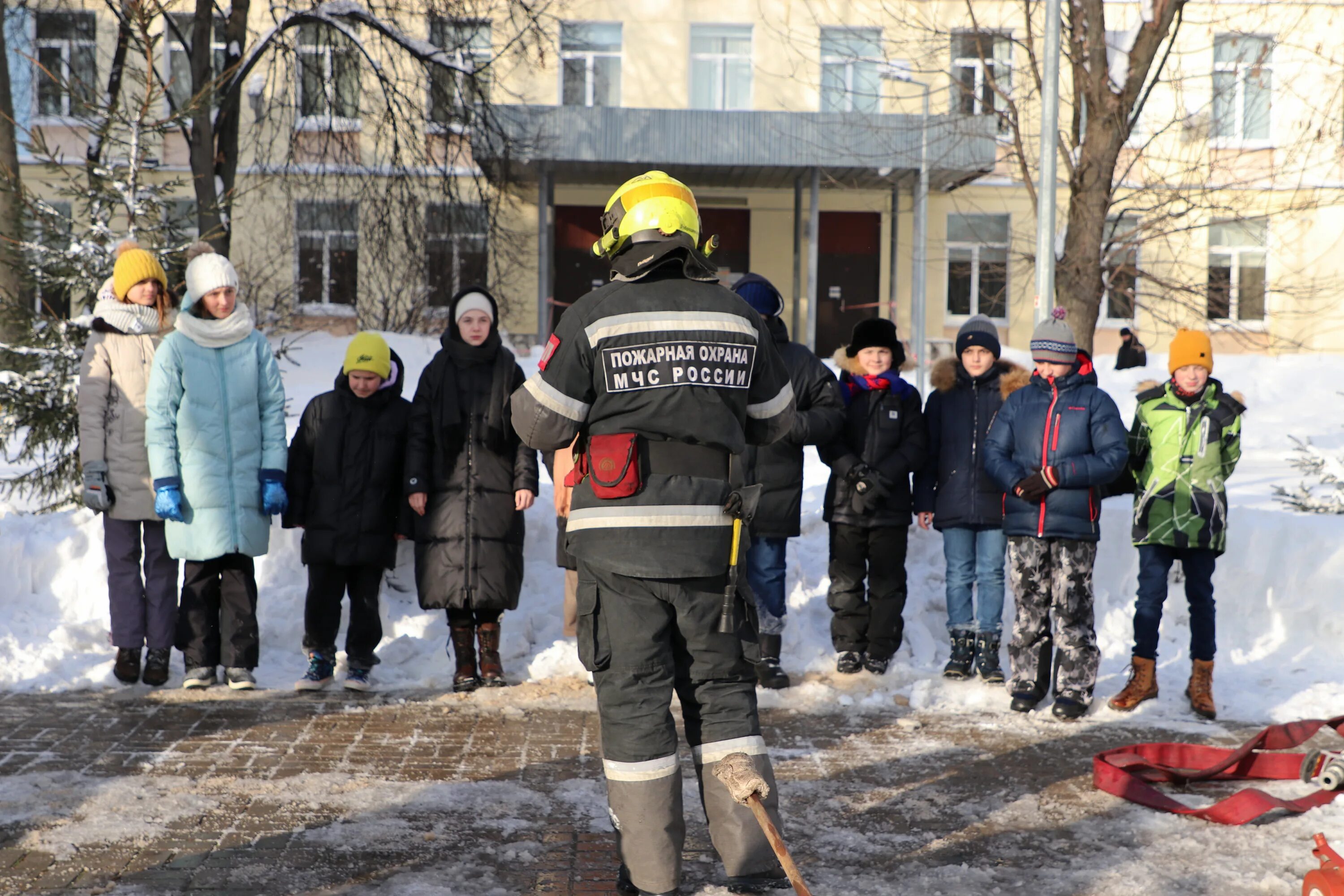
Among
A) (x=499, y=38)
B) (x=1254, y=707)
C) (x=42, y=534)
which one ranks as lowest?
(x=1254, y=707)

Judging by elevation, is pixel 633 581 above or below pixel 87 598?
above

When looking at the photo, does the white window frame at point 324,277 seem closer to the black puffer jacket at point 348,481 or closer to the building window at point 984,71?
the building window at point 984,71

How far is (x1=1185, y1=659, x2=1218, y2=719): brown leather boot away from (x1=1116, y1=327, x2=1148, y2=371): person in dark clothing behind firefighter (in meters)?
14.8

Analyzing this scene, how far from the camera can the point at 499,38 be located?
878 inches

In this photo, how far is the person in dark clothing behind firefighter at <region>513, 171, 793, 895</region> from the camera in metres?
3.63

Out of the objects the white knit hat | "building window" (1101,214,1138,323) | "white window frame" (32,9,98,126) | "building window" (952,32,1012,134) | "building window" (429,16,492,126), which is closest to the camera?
the white knit hat

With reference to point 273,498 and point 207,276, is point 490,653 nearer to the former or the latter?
point 273,498

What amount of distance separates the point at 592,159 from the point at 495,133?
5441 mm

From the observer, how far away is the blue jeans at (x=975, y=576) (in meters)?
6.72

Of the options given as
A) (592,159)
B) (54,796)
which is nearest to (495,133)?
(592,159)

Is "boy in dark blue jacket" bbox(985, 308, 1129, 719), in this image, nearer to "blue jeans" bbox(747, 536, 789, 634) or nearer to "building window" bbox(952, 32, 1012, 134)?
"blue jeans" bbox(747, 536, 789, 634)

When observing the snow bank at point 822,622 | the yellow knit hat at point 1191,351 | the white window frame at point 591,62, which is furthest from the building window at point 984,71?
the white window frame at point 591,62

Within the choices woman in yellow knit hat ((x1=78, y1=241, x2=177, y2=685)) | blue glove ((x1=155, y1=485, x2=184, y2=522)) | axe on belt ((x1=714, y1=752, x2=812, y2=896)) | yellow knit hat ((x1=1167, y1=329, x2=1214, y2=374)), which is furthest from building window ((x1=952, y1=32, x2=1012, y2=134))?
axe on belt ((x1=714, y1=752, x2=812, y2=896))

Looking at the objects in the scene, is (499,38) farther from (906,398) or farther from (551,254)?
(906,398)
